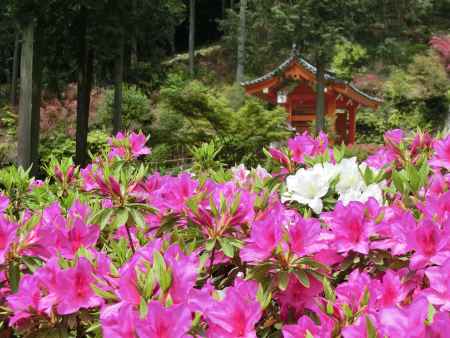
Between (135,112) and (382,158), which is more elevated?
(382,158)

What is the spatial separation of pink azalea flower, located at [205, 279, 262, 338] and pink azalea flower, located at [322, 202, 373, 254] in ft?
1.22

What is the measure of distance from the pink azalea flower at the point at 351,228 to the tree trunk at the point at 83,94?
41.5 feet

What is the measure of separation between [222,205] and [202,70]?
31048 millimetres

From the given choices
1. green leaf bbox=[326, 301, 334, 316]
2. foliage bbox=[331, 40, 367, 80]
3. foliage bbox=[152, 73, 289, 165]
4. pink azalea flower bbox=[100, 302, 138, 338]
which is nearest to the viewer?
pink azalea flower bbox=[100, 302, 138, 338]

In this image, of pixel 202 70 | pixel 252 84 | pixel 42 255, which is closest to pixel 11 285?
pixel 42 255

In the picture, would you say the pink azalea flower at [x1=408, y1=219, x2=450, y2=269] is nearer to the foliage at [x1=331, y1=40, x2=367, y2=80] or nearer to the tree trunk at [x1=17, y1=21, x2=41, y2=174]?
the tree trunk at [x1=17, y1=21, x2=41, y2=174]

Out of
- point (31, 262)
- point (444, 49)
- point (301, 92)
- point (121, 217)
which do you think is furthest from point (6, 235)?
point (444, 49)

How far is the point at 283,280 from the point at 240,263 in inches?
11.9

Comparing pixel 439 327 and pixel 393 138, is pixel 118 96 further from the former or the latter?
pixel 439 327

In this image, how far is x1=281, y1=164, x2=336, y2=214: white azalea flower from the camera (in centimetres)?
174

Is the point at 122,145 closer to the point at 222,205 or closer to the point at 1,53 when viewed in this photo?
the point at 222,205

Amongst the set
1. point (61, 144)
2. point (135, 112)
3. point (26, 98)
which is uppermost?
point (26, 98)

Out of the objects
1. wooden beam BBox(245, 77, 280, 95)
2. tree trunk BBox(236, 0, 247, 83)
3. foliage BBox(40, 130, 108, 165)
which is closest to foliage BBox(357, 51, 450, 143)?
tree trunk BBox(236, 0, 247, 83)

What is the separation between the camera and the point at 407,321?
0.96 meters
